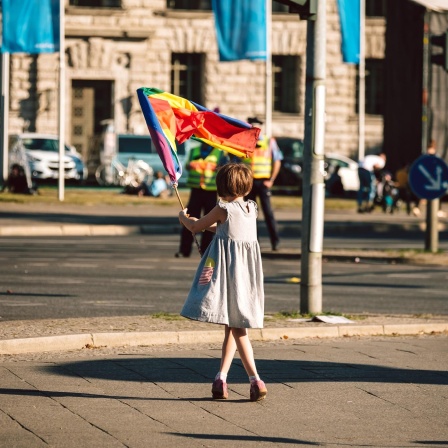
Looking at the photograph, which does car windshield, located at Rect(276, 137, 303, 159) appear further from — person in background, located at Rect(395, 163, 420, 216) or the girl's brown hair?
the girl's brown hair

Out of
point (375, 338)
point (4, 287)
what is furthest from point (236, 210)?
point (4, 287)

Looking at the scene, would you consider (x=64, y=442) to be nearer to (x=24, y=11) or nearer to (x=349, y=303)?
(x=349, y=303)

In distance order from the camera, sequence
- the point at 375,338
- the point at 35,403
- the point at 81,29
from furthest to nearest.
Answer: the point at 81,29, the point at 375,338, the point at 35,403

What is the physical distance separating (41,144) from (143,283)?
25.4 metres

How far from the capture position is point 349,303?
14.7 metres

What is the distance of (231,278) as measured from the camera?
843 cm

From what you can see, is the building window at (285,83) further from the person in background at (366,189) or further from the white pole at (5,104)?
the person in background at (366,189)

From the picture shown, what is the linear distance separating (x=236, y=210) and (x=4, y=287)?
24.0ft

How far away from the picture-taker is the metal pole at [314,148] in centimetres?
1224

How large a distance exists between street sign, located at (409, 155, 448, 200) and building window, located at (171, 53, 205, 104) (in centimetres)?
3031

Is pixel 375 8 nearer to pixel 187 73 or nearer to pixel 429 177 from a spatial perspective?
pixel 187 73

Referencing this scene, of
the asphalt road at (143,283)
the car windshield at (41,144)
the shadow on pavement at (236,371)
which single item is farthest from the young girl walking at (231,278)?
the car windshield at (41,144)

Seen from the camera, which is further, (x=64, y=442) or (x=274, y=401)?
(x=274, y=401)

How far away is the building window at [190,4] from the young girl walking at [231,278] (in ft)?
135
